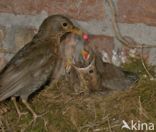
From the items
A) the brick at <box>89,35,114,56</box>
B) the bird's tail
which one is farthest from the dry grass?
the brick at <box>89,35,114,56</box>

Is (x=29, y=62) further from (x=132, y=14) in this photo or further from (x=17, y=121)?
(x=132, y=14)

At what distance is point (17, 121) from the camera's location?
435 cm

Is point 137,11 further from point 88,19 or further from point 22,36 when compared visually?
point 22,36

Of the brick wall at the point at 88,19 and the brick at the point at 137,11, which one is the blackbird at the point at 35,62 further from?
the brick at the point at 137,11

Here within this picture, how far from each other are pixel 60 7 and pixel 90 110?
0.75 meters

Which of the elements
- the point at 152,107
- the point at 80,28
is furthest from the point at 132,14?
the point at 152,107

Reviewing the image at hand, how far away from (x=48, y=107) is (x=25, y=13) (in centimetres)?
67

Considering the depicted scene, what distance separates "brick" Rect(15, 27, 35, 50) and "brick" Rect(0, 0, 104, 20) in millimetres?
117

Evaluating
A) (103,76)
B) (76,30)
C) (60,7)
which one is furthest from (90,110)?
(60,7)

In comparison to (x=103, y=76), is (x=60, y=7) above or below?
above

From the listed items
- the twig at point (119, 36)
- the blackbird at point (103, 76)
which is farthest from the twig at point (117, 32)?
the blackbird at point (103, 76)

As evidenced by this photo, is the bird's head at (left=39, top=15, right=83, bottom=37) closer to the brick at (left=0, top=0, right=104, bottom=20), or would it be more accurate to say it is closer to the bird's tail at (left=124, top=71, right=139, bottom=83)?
the brick at (left=0, top=0, right=104, bottom=20)

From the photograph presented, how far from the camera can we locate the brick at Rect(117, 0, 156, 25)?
4.57 metres

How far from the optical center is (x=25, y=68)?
4434 mm
